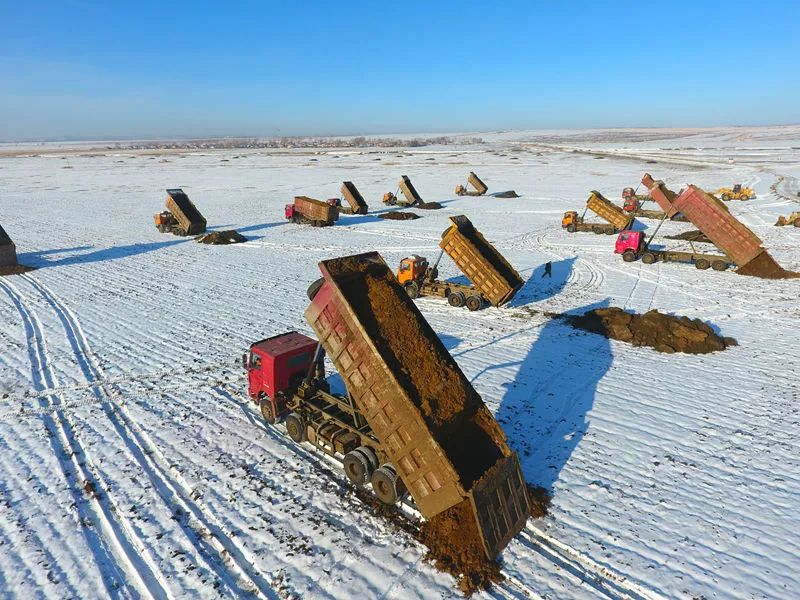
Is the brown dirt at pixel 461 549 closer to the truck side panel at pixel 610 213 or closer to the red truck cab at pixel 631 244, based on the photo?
the red truck cab at pixel 631 244

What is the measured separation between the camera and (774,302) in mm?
19453

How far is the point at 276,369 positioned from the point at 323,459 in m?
2.29

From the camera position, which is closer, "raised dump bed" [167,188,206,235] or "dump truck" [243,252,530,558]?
"dump truck" [243,252,530,558]

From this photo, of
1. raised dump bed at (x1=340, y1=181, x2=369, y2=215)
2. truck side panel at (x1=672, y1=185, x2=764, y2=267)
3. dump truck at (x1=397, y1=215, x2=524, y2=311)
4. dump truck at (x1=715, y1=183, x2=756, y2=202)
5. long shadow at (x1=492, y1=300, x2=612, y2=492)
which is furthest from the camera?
dump truck at (x1=715, y1=183, x2=756, y2=202)

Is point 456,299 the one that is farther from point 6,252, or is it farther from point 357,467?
point 6,252

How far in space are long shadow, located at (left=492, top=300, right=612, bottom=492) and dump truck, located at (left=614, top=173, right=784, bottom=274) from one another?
36.3 feet

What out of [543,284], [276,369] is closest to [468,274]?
[543,284]

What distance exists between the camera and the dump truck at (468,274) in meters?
18.1

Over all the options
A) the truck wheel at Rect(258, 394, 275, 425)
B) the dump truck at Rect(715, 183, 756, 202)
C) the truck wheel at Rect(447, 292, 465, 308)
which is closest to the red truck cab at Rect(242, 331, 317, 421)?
the truck wheel at Rect(258, 394, 275, 425)

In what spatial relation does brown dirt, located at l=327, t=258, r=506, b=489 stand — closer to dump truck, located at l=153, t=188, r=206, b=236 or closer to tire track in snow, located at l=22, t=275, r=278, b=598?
tire track in snow, located at l=22, t=275, r=278, b=598

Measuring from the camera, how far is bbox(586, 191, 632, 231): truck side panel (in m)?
33.2

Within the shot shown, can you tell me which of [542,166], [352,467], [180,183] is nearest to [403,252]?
[352,467]

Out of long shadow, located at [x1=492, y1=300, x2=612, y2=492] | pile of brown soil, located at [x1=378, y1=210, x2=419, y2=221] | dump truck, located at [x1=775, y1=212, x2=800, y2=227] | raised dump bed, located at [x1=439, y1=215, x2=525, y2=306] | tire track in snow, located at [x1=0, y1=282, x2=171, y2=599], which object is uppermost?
raised dump bed, located at [x1=439, y1=215, x2=525, y2=306]

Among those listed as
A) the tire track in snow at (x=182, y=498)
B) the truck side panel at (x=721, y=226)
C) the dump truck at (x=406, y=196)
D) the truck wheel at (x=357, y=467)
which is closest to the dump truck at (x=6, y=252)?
the tire track in snow at (x=182, y=498)
